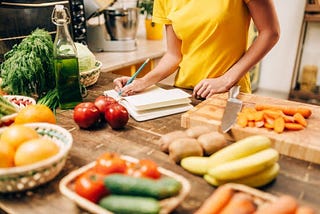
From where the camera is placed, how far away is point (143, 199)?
63 cm

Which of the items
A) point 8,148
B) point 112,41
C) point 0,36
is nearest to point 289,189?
point 8,148

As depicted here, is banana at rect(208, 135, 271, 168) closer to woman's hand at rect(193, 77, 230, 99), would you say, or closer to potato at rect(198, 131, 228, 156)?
potato at rect(198, 131, 228, 156)

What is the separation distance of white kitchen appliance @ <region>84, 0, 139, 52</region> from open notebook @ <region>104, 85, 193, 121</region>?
125cm

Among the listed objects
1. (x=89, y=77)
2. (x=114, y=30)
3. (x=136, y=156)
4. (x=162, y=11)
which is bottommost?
(x=136, y=156)

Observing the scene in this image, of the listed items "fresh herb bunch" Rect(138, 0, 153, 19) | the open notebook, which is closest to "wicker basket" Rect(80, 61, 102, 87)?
the open notebook

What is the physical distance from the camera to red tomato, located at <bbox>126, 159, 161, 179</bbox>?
0.70m

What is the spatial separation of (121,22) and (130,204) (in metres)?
1.97

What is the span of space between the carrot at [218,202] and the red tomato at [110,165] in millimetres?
199

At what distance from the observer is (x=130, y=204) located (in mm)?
622

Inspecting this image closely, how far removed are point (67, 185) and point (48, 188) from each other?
107 mm

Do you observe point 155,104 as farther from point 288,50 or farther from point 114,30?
point 288,50

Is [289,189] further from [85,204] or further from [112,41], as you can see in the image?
[112,41]

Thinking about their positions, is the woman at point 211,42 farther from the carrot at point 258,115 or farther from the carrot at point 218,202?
the carrot at point 218,202

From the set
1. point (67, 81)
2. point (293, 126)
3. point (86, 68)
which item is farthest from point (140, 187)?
point (86, 68)
